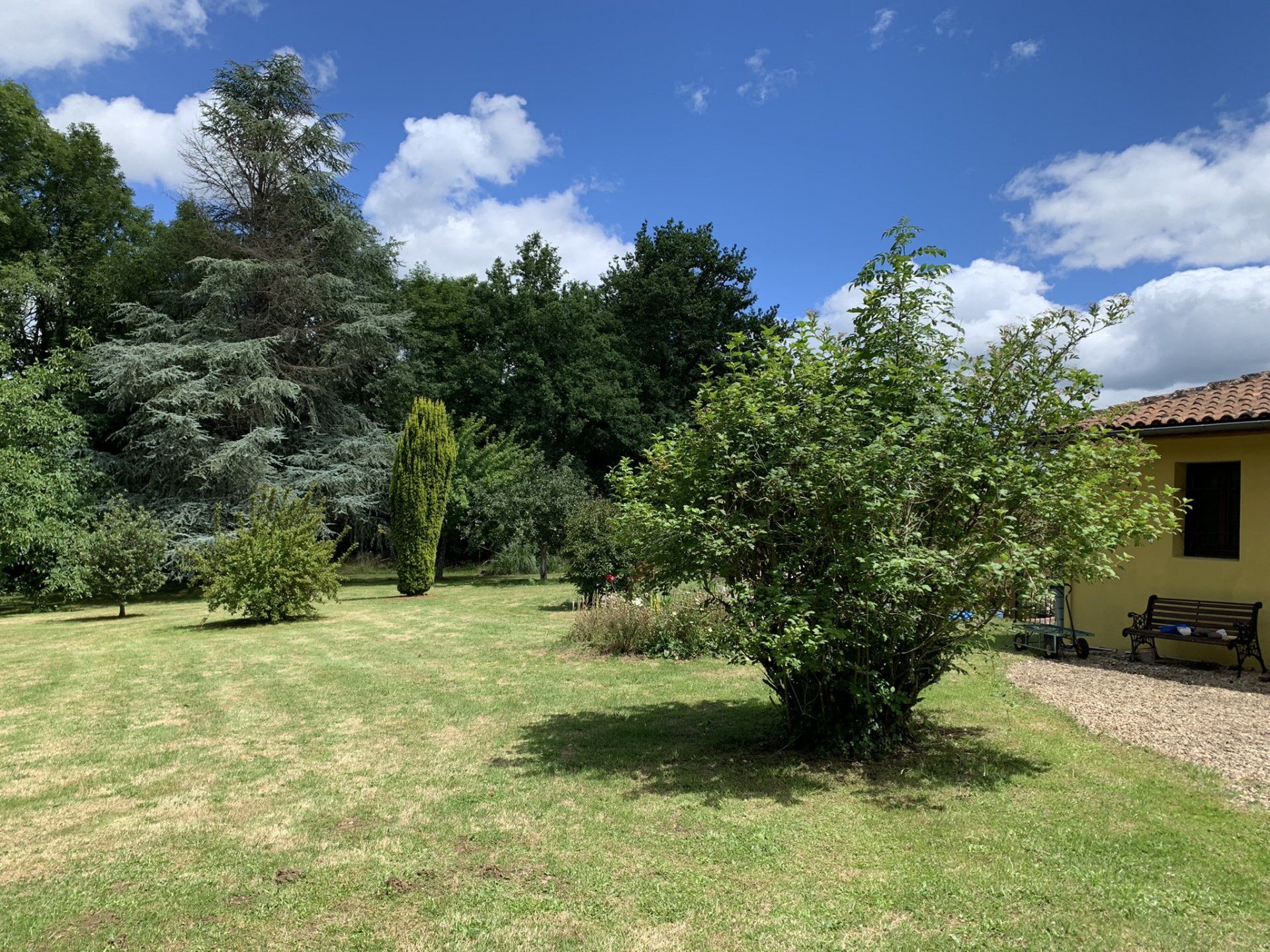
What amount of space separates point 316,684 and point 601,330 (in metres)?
29.1

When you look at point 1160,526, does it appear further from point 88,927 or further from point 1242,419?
point 88,927

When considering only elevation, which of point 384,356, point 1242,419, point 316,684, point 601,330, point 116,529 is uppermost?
point 601,330

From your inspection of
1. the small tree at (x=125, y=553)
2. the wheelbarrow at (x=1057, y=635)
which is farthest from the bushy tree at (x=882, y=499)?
the small tree at (x=125, y=553)

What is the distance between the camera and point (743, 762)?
18.3 ft

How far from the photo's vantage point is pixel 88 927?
3.29 m

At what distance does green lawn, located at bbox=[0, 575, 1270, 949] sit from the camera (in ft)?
10.7

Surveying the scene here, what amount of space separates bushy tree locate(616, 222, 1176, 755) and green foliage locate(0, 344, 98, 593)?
1823 cm

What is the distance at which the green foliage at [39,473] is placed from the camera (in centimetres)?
1698

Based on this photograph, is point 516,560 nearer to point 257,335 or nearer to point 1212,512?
point 257,335

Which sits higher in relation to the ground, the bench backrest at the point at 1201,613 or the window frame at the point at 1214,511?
the window frame at the point at 1214,511

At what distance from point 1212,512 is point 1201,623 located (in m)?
1.57

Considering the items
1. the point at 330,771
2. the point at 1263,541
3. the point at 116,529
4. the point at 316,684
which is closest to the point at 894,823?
the point at 330,771

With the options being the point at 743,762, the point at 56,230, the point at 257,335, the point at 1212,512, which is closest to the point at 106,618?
the point at 257,335

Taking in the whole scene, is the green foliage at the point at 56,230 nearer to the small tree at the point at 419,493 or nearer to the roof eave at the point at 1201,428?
the small tree at the point at 419,493
